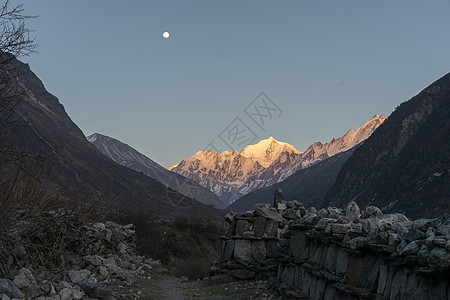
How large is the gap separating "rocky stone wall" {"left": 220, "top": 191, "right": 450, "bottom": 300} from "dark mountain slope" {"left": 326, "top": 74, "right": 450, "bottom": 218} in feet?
158

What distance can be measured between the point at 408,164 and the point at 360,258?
3134 inches

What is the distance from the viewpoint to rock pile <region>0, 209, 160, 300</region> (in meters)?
7.82

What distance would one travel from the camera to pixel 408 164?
80188 millimetres

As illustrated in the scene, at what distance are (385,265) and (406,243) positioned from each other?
24.8 inches

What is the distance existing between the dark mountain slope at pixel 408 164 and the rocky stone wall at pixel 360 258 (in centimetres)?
4811

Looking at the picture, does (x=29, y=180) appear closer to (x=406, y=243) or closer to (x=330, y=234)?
(x=330, y=234)

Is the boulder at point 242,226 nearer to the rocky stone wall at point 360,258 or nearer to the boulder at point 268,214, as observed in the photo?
the boulder at point 268,214

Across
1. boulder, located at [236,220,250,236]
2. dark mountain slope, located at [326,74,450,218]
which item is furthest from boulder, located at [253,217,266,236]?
dark mountain slope, located at [326,74,450,218]

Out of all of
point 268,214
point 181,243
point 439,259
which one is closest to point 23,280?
point 439,259

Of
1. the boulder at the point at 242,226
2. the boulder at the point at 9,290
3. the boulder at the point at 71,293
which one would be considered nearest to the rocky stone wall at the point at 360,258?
the boulder at the point at 242,226

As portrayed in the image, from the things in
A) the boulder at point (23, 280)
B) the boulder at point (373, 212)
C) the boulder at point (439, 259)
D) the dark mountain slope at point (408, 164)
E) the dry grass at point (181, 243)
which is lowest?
the dry grass at point (181, 243)

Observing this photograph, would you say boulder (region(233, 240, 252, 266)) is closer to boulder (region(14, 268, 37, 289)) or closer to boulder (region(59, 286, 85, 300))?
boulder (region(59, 286, 85, 300))

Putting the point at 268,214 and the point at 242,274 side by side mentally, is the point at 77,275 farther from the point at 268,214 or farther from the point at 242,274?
the point at 268,214

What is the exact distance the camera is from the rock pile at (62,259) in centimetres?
782
